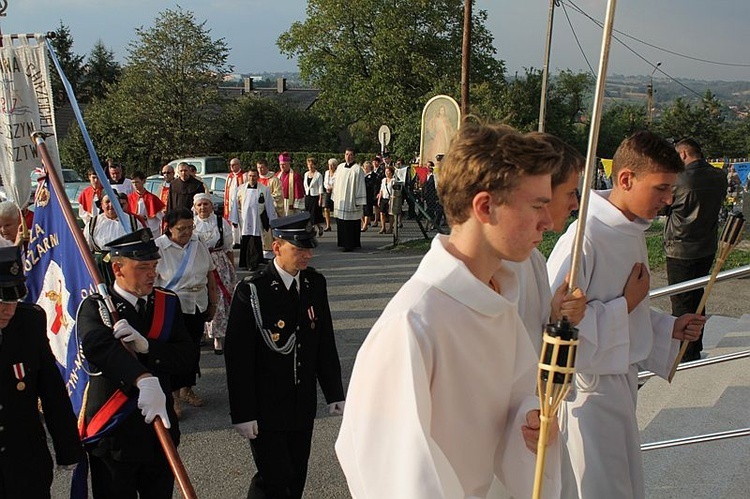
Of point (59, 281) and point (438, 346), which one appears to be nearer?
point (438, 346)

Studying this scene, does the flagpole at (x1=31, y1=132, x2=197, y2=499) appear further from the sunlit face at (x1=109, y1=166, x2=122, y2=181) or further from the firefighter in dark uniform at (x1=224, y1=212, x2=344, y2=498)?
the sunlit face at (x1=109, y1=166, x2=122, y2=181)

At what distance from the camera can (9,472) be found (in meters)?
3.10

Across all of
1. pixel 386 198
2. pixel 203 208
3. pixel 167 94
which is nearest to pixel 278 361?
pixel 203 208

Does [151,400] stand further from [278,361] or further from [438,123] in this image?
[438,123]

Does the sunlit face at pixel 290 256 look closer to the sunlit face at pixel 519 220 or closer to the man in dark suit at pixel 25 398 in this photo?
the man in dark suit at pixel 25 398

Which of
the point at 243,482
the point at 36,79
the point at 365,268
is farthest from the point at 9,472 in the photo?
the point at 365,268

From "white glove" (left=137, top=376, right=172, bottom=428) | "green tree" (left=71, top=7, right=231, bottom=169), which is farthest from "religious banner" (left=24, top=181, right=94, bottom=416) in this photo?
"green tree" (left=71, top=7, right=231, bottom=169)

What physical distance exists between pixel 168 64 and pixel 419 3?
59.0 ft

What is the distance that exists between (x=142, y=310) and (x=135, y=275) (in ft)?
0.61

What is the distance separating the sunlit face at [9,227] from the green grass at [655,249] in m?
7.90

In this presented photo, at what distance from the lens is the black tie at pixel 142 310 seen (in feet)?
11.9

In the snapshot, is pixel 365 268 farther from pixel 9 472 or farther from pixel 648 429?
pixel 9 472

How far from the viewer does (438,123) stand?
622 inches

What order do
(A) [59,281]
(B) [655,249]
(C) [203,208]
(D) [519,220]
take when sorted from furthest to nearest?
1. (B) [655,249]
2. (C) [203,208]
3. (A) [59,281]
4. (D) [519,220]
